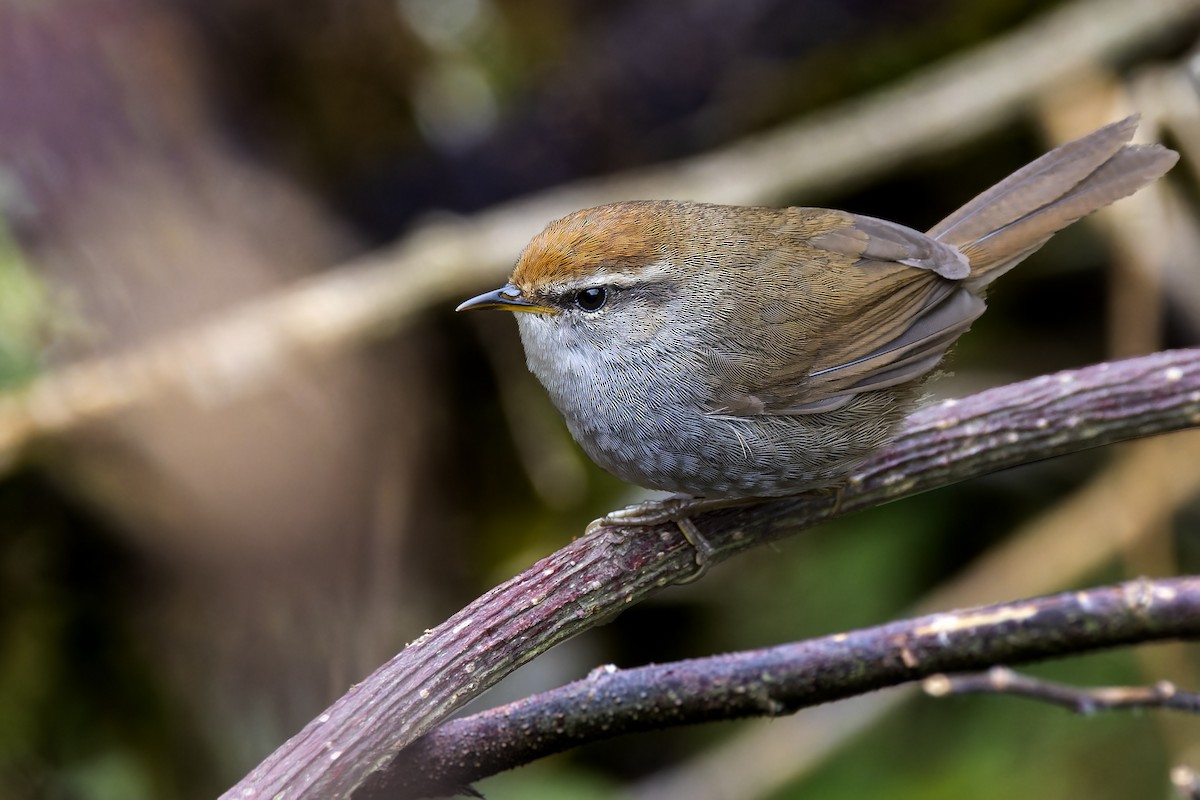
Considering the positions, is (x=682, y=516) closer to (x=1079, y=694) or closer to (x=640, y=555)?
(x=640, y=555)

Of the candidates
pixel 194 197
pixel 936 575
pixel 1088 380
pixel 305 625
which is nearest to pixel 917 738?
pixel 936 575

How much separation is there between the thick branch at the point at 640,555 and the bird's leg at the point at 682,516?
0.9 inches

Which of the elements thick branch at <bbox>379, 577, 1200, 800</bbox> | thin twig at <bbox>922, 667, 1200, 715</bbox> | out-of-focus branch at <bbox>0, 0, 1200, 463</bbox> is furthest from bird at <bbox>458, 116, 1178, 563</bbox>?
out-of-focus branch at <bbox>0, 0, 1200, 463</bbox>

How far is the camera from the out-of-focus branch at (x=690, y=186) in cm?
487

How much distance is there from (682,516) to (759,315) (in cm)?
68

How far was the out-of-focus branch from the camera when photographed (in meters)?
4.87

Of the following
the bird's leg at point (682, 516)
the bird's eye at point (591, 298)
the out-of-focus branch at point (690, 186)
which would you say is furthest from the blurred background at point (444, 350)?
the bird's eye at point (591, 298)

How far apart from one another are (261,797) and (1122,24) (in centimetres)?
536

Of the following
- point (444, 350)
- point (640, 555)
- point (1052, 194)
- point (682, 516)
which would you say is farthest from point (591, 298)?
point (444, 350)

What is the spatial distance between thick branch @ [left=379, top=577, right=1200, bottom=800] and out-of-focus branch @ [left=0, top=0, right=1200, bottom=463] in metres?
2.56

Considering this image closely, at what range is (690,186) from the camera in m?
5.62

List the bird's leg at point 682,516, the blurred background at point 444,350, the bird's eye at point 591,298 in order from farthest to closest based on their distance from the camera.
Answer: the blurred background at point 444,350
the bird's eye at point 591,298
the bird's leg at point 682,516

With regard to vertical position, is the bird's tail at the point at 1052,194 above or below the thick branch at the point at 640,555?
above

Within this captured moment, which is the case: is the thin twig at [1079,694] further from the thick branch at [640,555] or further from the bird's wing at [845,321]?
the bird's wing at [845,321]
